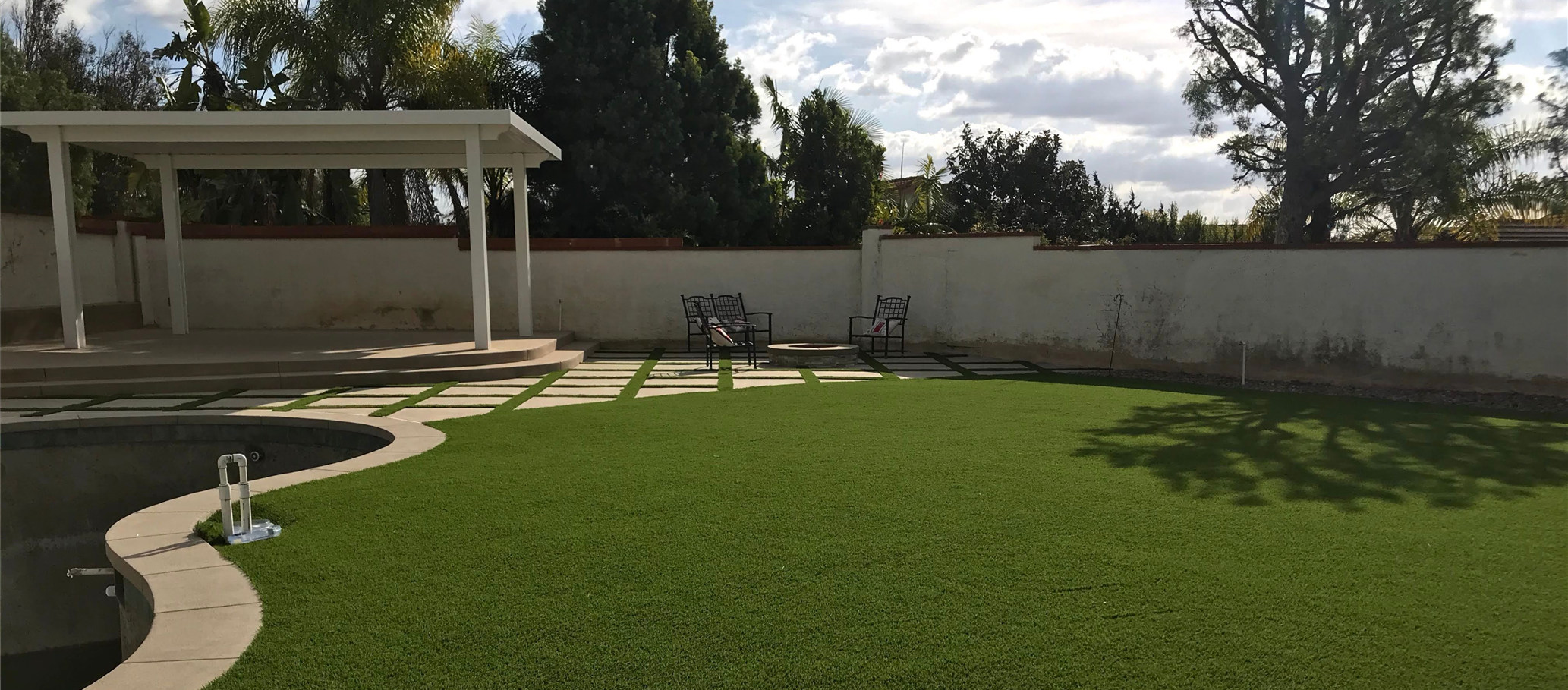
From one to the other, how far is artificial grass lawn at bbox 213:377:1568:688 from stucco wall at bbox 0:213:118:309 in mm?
8516

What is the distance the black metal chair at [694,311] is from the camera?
1242 cm

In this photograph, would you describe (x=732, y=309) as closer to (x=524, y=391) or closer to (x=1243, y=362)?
(x=524, y=391)

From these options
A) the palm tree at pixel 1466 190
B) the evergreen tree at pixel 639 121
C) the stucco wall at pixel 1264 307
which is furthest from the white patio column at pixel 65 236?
the palm tree at pixel 1466 190

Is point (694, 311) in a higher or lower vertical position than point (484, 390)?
higher

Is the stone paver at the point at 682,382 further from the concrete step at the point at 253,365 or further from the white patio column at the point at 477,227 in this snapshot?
the white patio column at the point at 477,227

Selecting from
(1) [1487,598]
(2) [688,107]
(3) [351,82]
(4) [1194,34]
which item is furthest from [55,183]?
(4) [1194,34]

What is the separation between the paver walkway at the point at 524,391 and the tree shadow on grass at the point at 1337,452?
357 centimetres

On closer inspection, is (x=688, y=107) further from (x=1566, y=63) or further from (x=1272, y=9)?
(x=1566, y=63)

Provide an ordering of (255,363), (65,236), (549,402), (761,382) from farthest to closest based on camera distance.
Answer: (65,236), (761,382), (255,363), (549,402)

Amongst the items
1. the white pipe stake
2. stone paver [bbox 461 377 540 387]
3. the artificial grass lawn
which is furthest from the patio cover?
the white pipe stake

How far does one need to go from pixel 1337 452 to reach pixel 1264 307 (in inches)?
200

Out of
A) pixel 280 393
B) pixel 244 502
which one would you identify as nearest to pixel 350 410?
pixel 280 393

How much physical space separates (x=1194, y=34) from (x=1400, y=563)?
58.2 ft

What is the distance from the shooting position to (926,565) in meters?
3.38
